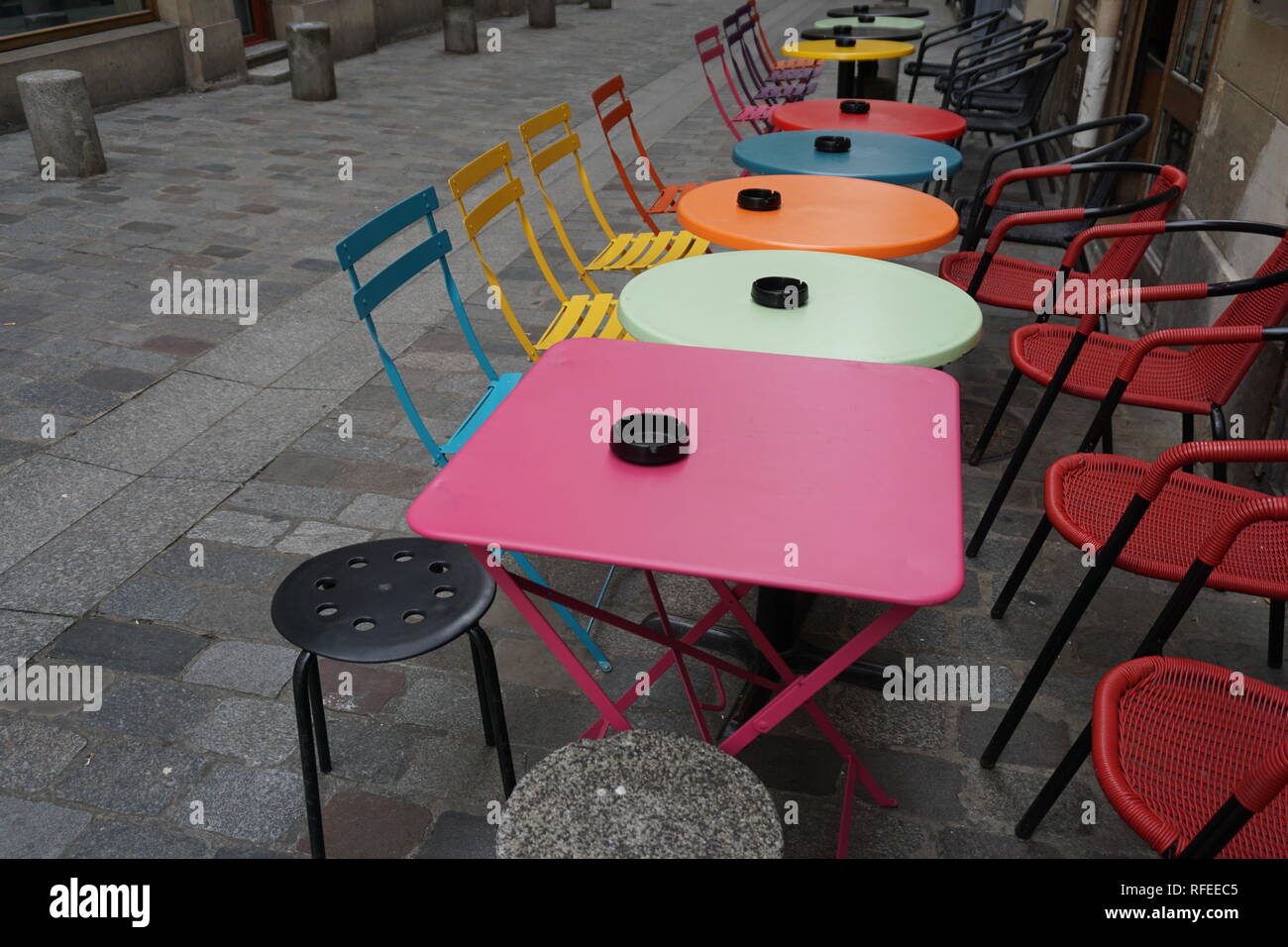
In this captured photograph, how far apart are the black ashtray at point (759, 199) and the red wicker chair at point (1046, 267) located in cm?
75

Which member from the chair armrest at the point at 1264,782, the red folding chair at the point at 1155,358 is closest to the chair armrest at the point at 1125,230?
the red folding chair at the point at 1155,358

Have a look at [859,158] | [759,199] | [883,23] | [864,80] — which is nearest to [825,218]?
[759,199]

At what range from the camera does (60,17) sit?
893 centimetres

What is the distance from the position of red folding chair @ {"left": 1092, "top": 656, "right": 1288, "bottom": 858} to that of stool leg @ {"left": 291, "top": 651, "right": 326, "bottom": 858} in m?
1.52

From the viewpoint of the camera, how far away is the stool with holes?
6.75ft

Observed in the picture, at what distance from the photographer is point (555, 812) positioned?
64.3 inches

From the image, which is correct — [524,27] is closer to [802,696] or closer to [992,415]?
[992,415]

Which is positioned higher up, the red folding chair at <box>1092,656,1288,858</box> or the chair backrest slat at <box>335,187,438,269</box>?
the chair backrest slat at <box>335,187,438,269</box>

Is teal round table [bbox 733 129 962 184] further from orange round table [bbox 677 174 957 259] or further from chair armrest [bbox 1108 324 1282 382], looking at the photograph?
chair armrest [bbox 1108 324 1282 382]

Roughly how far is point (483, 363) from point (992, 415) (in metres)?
1.89

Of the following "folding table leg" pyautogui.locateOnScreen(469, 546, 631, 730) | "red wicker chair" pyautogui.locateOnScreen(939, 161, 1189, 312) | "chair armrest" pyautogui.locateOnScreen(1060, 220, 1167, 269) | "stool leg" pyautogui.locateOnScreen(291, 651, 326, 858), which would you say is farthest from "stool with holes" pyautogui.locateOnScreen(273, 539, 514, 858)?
"chair armrest" pyautogui.locateOnScreen(1060, 220, 1167, 269)

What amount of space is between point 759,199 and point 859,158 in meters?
1.16

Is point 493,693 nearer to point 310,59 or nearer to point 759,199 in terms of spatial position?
point 759,199

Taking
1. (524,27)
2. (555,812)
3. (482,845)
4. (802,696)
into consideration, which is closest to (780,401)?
(802,696)
